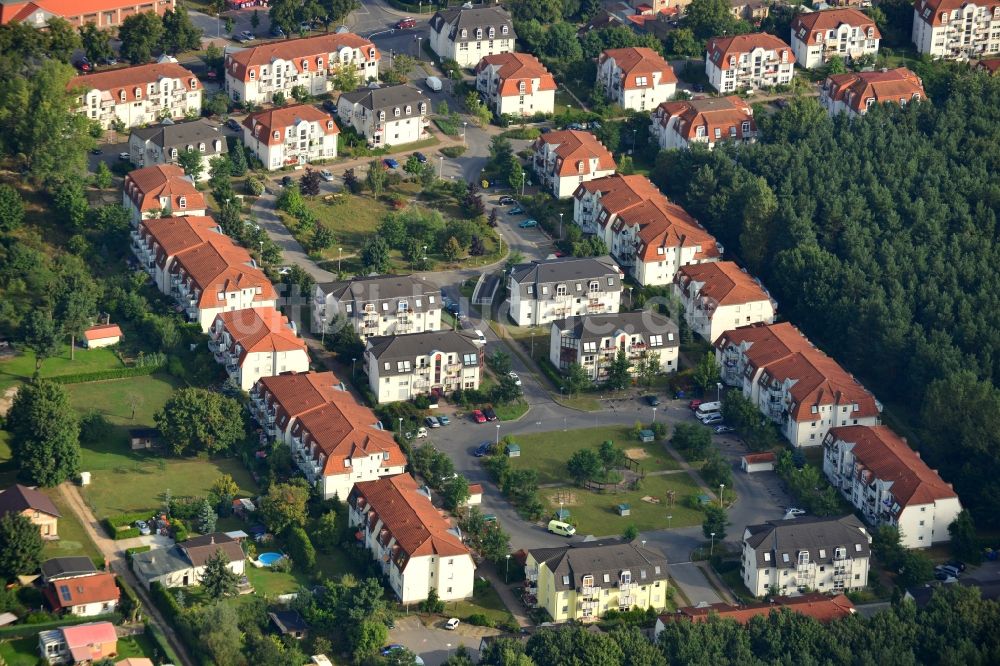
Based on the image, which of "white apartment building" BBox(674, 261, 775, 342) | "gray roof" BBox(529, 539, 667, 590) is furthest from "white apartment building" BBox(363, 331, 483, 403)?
"gray roof" BBox(529, 539, 667, 590)

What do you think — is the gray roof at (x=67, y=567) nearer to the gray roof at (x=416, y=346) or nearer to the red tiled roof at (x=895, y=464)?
the gray roof at (x=416, y=346)

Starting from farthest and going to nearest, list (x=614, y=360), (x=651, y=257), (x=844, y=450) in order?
(x=651, y=257)
(x=614, y=360)
(x=844, y=450)

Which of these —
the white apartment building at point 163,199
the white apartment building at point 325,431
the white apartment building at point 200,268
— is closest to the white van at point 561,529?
the white apartment building at point 325,431

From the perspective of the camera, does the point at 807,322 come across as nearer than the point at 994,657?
No

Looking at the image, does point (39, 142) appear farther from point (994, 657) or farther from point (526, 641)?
point (994, 657)

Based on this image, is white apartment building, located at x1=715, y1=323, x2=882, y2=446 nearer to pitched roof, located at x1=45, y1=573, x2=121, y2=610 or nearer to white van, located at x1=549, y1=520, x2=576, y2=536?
white van, located at x1=549, y1=520, x2=576, y2=536

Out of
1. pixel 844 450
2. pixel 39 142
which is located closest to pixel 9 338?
pixel 39 142
